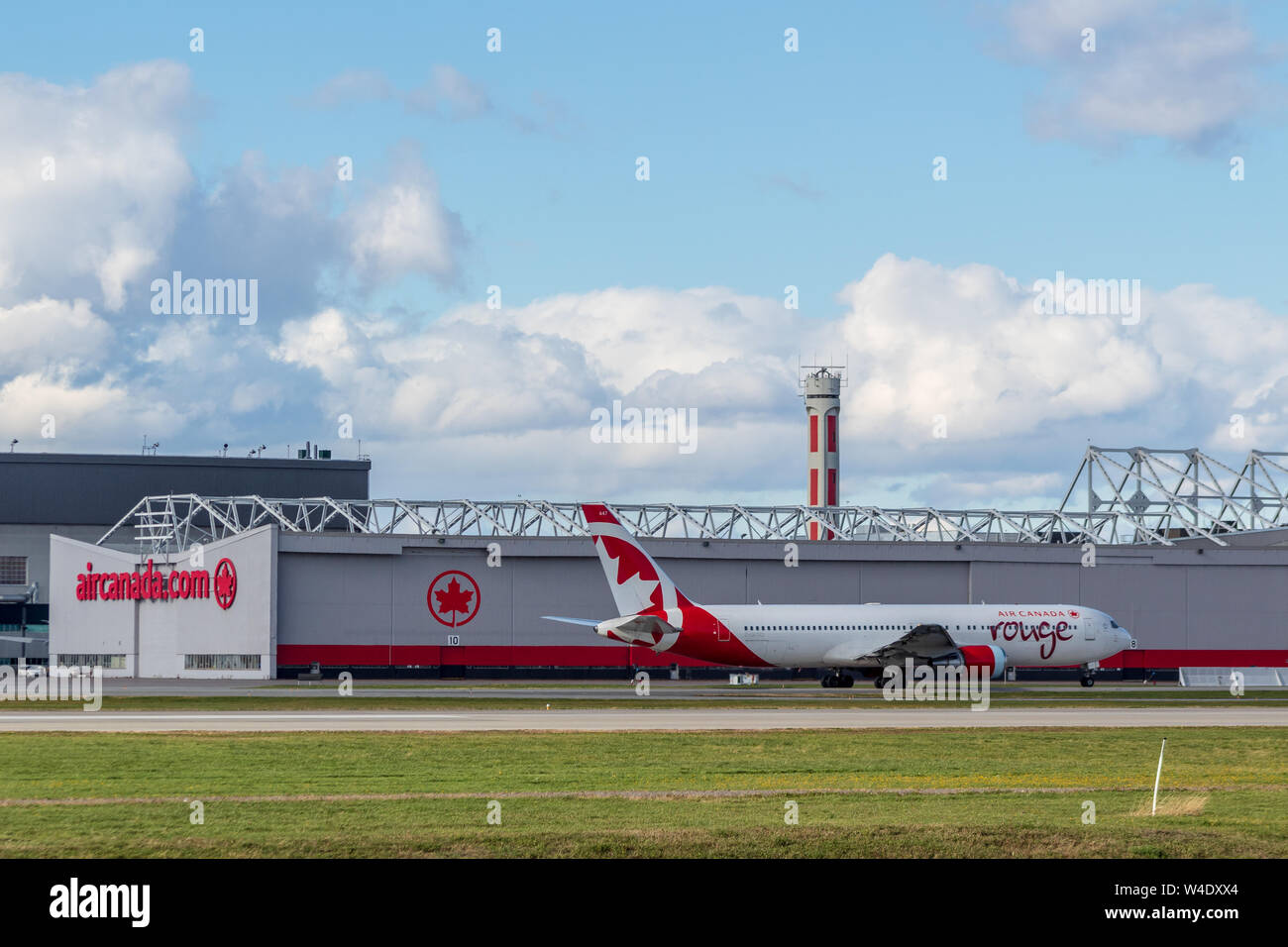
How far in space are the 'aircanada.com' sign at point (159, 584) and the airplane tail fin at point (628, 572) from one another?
29535 mm

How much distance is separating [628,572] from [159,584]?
3977 cm

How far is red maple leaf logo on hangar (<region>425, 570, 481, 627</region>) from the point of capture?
85062 millimetres

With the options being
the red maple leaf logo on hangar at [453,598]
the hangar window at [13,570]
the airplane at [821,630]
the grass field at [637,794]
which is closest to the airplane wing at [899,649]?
the airplane at [821,630]

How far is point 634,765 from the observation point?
31.3 meters

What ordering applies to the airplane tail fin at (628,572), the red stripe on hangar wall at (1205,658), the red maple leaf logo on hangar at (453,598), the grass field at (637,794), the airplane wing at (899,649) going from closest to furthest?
1. the grass field at (637,794)
2. the airplane tail fin at (628,572)
3. the airplane wing at (899,649)
4. the red maple leaf logo on hangar at (453,598)
5. the red stripe on hangar wall at (1205,658)

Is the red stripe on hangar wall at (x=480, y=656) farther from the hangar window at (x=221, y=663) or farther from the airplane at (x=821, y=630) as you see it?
the airplane at (x=821, y=630)

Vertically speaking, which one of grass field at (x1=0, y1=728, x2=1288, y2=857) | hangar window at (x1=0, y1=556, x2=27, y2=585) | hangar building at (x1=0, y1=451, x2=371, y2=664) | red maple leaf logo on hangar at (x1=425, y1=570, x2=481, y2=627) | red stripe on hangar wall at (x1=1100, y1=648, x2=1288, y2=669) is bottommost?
red stripe on hangar wall at (x1=1100, y1=648, x2=1288, y2=669)

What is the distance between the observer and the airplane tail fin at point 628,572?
66.0 m

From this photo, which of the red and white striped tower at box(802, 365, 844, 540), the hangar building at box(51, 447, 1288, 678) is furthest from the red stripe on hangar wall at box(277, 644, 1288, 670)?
the red and white striped tower at box(802, 365, 844, 540)

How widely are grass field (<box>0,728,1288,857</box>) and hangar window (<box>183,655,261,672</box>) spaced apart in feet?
149

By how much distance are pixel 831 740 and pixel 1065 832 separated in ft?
57.2

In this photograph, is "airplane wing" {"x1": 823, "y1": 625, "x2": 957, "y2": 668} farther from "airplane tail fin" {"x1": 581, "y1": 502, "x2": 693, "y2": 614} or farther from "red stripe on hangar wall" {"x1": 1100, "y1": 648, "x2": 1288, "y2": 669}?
"red stripe on hangar wall" {"x1": 1100, "y1": 648, "x2": 1288, "y2": 669}
